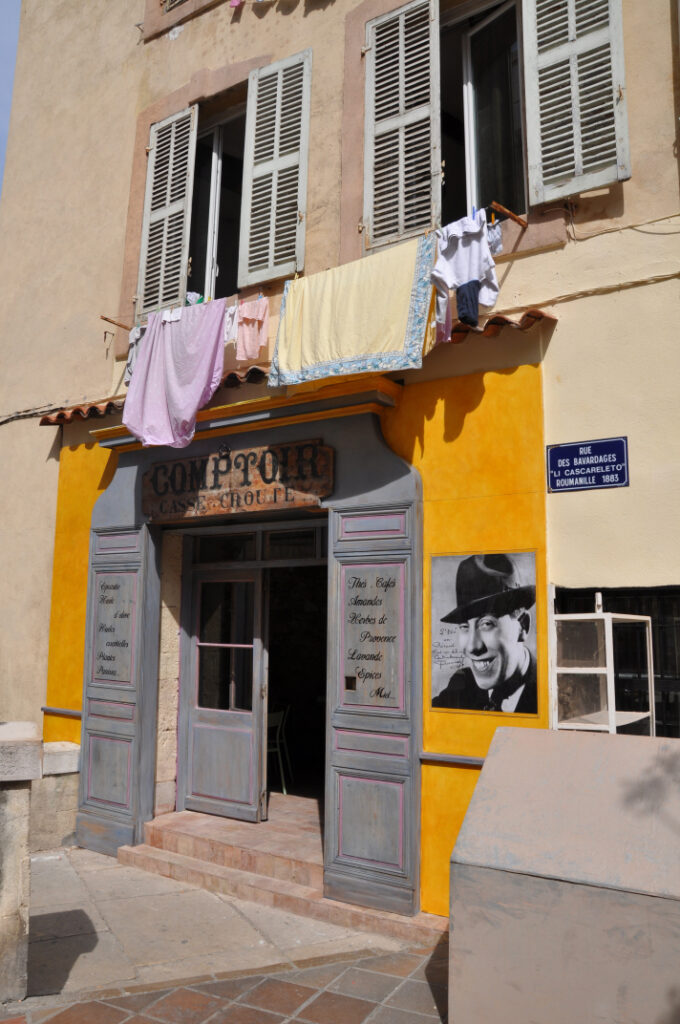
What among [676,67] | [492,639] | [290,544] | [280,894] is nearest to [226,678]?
[290,544]

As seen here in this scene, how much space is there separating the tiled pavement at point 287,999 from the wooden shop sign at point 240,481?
121 inches

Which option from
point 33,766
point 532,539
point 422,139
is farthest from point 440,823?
point 422,139

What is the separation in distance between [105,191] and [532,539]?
6.03 m

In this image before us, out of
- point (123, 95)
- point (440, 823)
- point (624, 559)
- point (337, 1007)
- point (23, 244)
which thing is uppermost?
point (123, 95)

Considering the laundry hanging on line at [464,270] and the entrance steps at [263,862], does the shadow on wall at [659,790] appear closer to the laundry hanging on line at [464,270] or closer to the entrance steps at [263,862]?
the entrance steps at [263,862]

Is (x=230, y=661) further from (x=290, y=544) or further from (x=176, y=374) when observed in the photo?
(x=176, y=374)

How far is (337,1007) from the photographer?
170 inches

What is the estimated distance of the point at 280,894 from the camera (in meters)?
5.93

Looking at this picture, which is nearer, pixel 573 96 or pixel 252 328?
pixel 573 96

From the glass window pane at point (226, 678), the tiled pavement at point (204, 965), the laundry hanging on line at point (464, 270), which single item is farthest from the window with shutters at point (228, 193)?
the tiled pavement at point (204, 965)

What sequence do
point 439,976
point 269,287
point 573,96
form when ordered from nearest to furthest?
point 439,976, point 573,96, point 269,287

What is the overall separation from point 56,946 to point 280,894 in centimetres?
153

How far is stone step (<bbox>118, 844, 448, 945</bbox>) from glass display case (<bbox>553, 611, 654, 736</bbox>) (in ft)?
5.22

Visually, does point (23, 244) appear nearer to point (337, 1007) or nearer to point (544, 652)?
point (544, 652)
